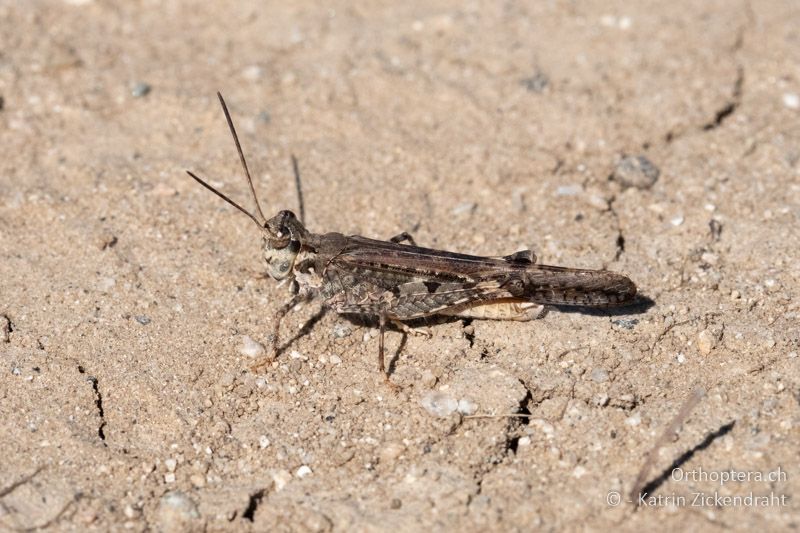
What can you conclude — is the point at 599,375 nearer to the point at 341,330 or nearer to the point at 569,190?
the point at 341,330

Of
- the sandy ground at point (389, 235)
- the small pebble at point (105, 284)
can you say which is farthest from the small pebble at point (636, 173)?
the small pebble at point (105, 284)

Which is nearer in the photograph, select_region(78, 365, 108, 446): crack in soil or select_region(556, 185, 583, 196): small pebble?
select_region(78, 365, 108, 446): crack in soil

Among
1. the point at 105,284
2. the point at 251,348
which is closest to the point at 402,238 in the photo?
the point at 251,348

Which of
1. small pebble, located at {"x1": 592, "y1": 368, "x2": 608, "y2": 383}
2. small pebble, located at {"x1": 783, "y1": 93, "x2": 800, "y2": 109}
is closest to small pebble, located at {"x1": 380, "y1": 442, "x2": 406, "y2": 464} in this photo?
small pebble, located at {"x1": 592, "y1": 368, "x2": 608, "y2": 383}

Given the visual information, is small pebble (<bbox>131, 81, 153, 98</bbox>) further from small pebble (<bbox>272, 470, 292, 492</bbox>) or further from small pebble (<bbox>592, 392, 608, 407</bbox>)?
small pebble (<bbox>592, 392, 608, 407</bbox>)

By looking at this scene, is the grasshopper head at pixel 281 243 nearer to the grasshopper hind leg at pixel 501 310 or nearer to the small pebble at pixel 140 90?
the grasshopper hind leg at pixel 501 310

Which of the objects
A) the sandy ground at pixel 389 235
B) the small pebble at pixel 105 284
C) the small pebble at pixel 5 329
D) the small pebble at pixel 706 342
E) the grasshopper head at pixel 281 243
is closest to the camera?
the sandy ground at pixel 389 235
